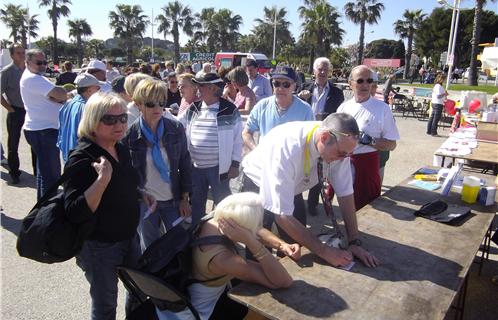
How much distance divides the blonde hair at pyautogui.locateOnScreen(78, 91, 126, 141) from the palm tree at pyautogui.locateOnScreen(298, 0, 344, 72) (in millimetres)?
45274

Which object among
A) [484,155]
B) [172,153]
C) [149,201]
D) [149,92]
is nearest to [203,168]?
[172,153]

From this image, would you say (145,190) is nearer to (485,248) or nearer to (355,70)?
(355,70)

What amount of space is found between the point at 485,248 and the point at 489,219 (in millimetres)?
1036

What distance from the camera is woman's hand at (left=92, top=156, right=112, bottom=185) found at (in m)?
1.85

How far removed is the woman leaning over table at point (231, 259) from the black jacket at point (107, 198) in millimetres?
490

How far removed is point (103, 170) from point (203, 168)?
167 centimetres

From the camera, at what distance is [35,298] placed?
9.56ft

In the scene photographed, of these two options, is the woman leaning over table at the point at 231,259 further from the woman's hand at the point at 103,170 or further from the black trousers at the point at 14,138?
the black trousers at the point at 14,138

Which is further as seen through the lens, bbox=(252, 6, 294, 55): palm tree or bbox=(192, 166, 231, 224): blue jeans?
bbox=(252, 6, 294, 55): palm tree

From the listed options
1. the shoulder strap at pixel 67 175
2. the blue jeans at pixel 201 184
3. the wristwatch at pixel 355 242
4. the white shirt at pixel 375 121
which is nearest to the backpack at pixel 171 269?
the shoulder strap at pixel 67 175

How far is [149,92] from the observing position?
2.62 metres

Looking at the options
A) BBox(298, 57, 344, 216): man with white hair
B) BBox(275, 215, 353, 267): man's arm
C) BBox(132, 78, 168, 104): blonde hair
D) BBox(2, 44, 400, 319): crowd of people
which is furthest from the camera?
BBox(298, 57, 344, 216): man with white hair

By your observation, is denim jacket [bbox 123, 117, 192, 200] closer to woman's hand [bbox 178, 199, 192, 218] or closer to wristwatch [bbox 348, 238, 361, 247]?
woman's hand [bbox 178, 199, 192, 218]

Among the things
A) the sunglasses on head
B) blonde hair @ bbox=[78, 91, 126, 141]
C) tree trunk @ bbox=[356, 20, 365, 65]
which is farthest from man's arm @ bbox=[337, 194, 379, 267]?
tree trunk @ bbox=[356, 20, 365, 65]
